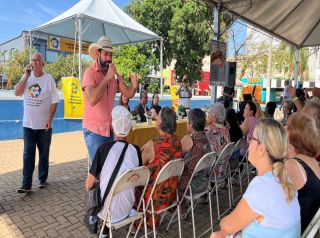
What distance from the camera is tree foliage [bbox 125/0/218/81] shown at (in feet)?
68.3

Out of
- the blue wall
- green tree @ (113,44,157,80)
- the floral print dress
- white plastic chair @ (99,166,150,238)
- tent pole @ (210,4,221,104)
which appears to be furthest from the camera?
green tree @ (113,44,157,80)

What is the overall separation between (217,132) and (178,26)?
18.5 metres

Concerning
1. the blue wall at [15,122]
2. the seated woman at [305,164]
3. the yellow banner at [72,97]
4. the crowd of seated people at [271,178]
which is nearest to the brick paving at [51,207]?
the crowd of seated people at [271,178]

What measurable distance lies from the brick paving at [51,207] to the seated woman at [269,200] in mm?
1656

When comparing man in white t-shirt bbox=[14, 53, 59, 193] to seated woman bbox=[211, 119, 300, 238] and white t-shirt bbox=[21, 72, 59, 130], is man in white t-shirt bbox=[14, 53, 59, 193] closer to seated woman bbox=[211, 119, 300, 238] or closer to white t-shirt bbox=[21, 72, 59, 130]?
white t-shirt bbox=[21, 72, 59, 130]

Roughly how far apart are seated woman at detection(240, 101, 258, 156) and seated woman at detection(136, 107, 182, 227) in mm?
1902

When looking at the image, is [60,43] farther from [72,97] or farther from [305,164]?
[305,164]

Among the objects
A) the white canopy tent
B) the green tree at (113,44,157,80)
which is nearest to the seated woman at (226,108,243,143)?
the white canopy tent

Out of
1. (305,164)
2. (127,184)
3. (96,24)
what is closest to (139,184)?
(127,184)

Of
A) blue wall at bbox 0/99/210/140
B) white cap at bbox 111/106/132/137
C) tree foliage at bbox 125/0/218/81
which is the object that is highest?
tree foliage at bbox 125/0/218/81

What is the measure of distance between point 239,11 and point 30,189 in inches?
212

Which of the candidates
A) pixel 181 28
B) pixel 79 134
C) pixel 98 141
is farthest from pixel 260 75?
pixel 98 141

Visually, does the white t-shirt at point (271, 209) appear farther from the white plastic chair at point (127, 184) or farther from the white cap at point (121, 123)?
the white cap at point (121, 123)

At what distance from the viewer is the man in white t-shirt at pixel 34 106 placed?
374 cm
